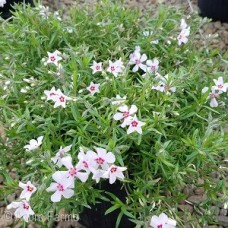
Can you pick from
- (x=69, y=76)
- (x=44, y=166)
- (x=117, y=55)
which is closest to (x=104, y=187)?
(x=44, y=166)

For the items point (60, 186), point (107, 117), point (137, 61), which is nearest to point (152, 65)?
point (137, 61)

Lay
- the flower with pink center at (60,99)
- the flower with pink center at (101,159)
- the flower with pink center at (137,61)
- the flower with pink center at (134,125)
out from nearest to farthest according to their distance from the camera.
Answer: the flower with pink center at (101,159) → the flower with pink center at (134,125) → the flower with pink center at (60,99) → the flower with pink center at (137,61)

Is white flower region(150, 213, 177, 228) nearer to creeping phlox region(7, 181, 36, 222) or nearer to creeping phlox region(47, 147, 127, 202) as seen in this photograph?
creeping phlox region(47, 147, 127, 202)

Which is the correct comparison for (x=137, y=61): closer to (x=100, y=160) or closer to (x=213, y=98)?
(x=213, y=98)

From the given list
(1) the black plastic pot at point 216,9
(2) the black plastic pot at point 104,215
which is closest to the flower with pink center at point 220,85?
(2) the black plastic pot at point 104,215

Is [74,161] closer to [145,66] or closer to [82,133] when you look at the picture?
[82,133]

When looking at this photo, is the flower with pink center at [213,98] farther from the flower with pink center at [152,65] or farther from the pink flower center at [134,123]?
the pink flower center at [134,123]

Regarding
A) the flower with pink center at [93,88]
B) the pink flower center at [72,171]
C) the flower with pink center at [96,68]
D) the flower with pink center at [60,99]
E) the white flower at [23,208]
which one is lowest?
the white flower at [23,208]

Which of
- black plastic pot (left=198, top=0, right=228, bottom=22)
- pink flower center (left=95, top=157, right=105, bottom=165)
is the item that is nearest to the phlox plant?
pink flower center (left=95, top=157, right=105, bottom=165)
